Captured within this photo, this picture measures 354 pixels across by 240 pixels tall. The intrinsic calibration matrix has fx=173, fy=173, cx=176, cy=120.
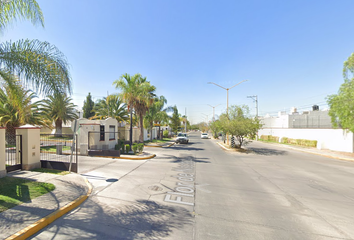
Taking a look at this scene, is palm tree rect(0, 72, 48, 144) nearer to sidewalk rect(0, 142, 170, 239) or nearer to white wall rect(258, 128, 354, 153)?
sidewalk rect(0, 142, 170, 239)

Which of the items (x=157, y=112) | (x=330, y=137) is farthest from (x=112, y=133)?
(x=330, y=137)

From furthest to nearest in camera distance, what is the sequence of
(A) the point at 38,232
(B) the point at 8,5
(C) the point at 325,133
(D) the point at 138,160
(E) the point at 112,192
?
(C) the point at 325,133, (D) the point at 138,160, (E) the point at 112,192, (B) the point at 8,5, (A) the point at 38,232

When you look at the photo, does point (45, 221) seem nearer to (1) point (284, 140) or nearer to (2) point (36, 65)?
(2) point (36, 65)

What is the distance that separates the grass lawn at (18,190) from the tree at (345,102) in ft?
75.0

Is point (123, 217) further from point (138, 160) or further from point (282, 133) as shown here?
point (282, 133)

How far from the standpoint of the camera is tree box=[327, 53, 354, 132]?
53.7ft

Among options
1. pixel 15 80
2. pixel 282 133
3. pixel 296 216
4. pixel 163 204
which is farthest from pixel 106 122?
pixel 282 133

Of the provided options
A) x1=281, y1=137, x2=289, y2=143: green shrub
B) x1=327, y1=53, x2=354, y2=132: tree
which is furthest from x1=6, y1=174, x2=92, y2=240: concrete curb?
x1=281, y1=137, x2=289, y2=143: green shrub

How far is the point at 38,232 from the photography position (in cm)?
361

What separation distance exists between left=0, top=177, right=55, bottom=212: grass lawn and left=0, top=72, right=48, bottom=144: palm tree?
9.48 ft

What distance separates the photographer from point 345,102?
1661 cm

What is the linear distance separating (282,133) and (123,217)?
36.5m

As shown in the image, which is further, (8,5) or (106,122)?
(106,122)

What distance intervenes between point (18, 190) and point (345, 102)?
24174 millimetres
